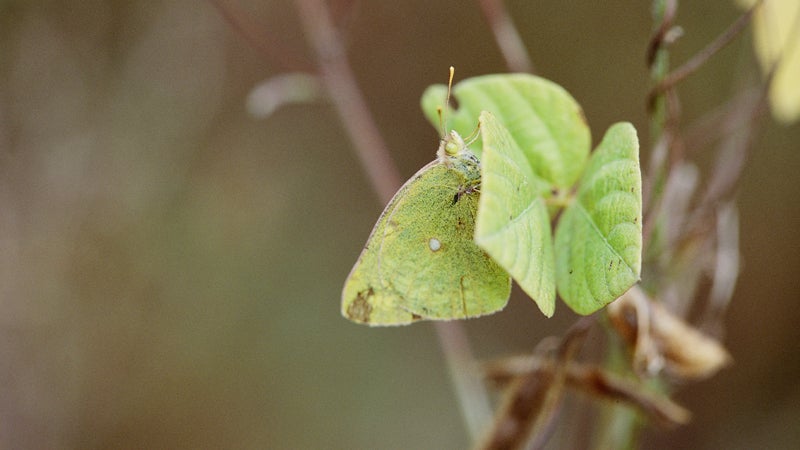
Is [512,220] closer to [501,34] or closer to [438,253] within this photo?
[438,253]

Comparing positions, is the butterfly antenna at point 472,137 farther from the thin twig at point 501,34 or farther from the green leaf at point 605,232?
the thin twig at point 501,34

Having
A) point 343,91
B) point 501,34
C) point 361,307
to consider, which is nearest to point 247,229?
point 343,91

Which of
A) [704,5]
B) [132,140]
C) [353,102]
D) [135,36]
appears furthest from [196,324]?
[704,5]

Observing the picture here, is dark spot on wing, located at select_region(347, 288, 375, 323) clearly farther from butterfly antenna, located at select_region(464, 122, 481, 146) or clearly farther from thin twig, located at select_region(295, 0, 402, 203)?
thin twig, located at select_region(295, 0, 402, 203)

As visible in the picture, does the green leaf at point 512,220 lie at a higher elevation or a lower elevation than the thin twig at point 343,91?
lower

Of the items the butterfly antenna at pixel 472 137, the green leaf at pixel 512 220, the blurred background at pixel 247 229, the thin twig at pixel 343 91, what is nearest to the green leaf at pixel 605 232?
the green leaf at pixel 512 220

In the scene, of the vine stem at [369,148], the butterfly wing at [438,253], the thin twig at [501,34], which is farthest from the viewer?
the vine stem at [369,148]

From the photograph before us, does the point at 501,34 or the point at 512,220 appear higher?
the point at 501,34

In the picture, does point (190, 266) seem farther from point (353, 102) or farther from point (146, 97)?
point (353, 102)
